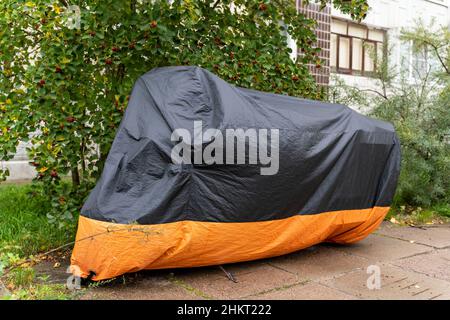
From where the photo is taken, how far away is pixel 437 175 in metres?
7.41

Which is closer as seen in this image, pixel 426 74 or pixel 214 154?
pixel 214 154

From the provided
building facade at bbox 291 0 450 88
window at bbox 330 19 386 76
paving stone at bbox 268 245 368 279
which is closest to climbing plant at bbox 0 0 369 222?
paving stone at bbox 268 245 368 279

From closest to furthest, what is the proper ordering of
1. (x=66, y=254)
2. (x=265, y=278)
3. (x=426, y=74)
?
(x=265, y=278)
(x=66, y=254)
(x=426, y=74)

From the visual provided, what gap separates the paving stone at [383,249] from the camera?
17.3ft

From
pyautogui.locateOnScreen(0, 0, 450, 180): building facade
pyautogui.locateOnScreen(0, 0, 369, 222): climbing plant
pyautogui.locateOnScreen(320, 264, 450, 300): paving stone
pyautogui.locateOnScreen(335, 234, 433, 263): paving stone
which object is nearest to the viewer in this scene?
pyautogui.locateOnScreen(320, 264, 450, 300): paving stone

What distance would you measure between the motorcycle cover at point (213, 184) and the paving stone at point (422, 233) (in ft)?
4.81

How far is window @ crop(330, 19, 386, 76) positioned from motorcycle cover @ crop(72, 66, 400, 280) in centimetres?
1196

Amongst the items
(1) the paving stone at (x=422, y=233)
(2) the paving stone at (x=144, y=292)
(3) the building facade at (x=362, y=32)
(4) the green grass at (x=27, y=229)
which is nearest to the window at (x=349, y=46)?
(3) the building facade at (x=362, y=32)

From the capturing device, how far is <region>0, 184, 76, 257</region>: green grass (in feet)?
15.8

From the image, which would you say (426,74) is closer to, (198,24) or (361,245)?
(361,245)

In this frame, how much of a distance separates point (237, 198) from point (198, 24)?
222 centimetres

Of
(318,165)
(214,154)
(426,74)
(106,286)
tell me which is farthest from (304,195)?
(426,74)

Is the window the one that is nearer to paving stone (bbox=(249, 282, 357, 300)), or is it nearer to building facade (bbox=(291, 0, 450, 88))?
building facade (bbox=(291, 0, 450, 88))

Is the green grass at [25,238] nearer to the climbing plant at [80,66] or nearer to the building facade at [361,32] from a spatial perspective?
the climbing plant at [80,66]
